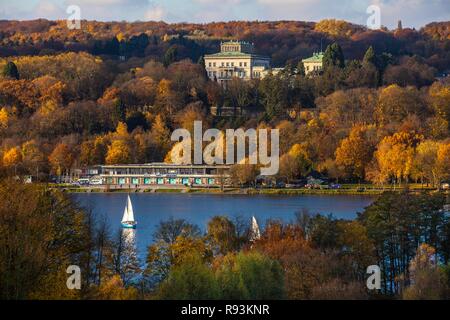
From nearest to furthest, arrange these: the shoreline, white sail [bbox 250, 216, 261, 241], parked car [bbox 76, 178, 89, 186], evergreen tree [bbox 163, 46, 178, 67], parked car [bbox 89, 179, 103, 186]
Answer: white sail [bbox 250, 216, 261, 241] → the shoreline → parked car [bbox 76, 178, 89, 186] → parked car [bbox 89, 179, 103, 186] → evergreen tree [bbox 163, 46, 178, 67]

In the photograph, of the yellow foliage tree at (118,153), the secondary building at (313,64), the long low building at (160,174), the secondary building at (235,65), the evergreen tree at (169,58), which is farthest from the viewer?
the secondary building at (235,65)

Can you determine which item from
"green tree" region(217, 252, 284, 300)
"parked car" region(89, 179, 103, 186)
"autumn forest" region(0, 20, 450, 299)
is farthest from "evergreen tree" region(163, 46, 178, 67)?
"green tree" region(217, 252, 284, 300)

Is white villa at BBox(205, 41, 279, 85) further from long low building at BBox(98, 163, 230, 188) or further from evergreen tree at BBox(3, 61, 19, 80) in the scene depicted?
long low building at BBox(98, 163, 230, 188)

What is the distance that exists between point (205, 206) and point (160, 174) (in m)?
10.9

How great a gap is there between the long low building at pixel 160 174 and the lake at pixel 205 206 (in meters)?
2.61

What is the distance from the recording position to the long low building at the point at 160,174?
149 ft

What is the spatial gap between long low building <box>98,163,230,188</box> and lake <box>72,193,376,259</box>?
2607 millimetres

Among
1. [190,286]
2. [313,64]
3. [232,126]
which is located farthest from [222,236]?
[313,64]

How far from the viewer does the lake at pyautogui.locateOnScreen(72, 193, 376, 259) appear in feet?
98.2

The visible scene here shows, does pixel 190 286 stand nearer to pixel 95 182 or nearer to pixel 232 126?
pixel 95 182

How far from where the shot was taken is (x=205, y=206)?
3553 cm

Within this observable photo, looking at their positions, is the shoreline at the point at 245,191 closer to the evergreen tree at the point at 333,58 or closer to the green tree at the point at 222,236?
the evergreen tree at the point at 333,58

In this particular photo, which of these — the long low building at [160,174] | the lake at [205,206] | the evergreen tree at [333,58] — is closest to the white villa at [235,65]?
the evergreen tree at [333,58]
